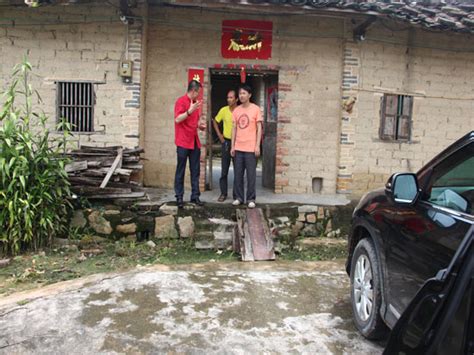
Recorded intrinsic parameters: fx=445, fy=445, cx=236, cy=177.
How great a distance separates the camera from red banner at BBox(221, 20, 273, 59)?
299 inches

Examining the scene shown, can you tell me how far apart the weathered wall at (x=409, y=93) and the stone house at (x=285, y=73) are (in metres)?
0.02

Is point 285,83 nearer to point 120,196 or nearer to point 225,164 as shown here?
point 225,164

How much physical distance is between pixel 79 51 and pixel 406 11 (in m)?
5.30

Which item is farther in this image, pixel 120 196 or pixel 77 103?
pixel 77 103

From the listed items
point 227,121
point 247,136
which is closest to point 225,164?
point 227,121

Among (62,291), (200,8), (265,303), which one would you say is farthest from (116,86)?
(265,303)

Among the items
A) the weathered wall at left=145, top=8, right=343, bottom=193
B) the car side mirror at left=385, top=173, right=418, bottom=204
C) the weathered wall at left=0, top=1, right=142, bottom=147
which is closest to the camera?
the car side mirror at left=385, top=173, right=418, bottom=204

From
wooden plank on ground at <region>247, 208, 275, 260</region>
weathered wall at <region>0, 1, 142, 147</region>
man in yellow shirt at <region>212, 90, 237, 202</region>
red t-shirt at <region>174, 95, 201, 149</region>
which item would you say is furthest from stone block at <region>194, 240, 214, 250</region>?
weathered wall at <region>0, 1, 142, 147</region>

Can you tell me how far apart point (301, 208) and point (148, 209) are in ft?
7.54

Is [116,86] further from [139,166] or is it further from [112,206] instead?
[112,206]

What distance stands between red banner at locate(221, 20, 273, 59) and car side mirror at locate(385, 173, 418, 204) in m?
5.19

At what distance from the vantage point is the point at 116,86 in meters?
7.38

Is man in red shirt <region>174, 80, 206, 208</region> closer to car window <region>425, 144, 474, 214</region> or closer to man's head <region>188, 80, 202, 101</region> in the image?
man's head <region>188, 80, 202, 101</region>

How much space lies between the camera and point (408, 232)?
287 cm
